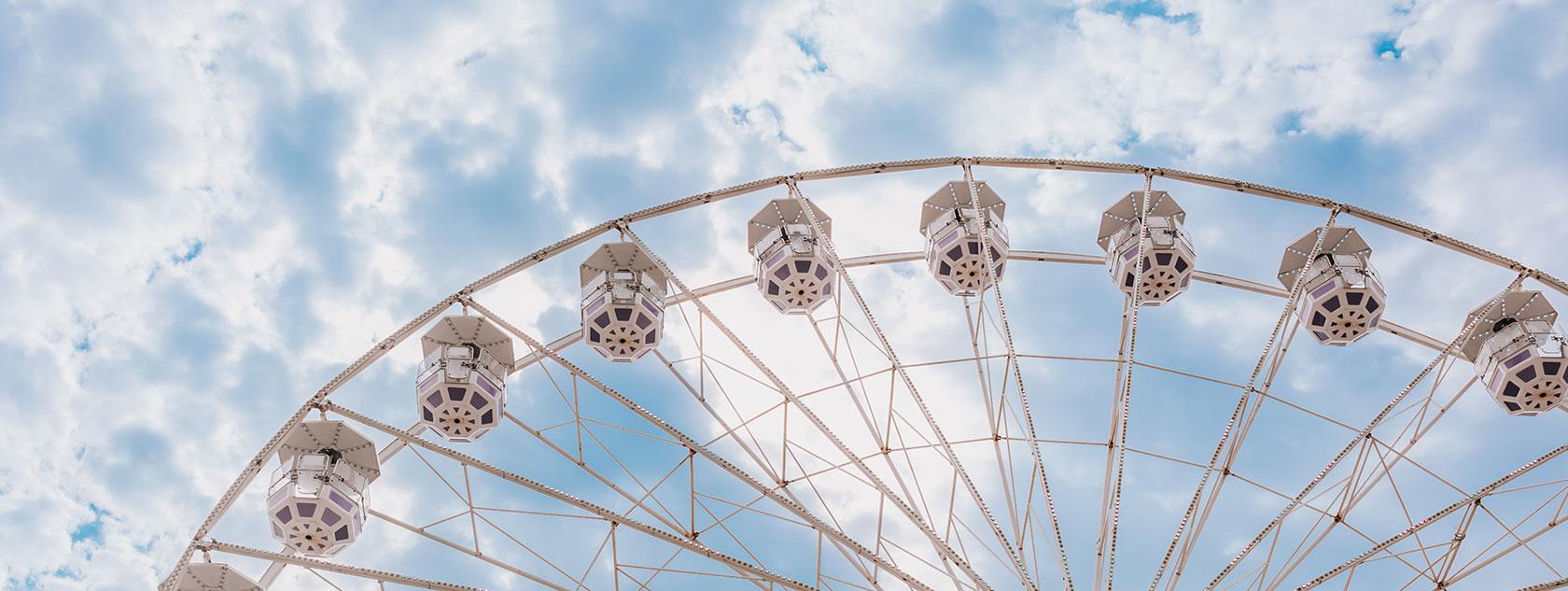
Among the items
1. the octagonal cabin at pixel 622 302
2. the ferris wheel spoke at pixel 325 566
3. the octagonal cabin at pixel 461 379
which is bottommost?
the ferris wheel spoke at pixel 325 566

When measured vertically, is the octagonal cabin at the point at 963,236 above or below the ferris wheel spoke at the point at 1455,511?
above

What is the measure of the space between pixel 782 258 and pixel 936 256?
10.4 ft

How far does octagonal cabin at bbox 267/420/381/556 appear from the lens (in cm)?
2266

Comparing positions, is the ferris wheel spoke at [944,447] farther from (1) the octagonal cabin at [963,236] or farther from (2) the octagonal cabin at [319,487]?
(2) the octagonal cabin at [319,487]

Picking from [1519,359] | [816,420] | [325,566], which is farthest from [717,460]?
[1519,359]

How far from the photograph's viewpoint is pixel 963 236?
78.9 feet

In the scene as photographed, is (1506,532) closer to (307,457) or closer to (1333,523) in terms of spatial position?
(1333,523)

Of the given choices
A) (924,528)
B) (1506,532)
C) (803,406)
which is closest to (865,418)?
(803,406)

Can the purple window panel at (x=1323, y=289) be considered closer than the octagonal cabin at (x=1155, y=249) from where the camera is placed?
Yes

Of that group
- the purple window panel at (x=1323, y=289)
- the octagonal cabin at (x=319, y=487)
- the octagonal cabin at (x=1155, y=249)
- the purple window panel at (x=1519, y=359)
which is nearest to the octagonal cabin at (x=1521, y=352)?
the purple window panel at (x=1519, y=359)

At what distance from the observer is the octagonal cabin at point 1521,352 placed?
23.5 m

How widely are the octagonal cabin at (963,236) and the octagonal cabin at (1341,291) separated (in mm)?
6196

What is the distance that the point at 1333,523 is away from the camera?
2464 centimetres

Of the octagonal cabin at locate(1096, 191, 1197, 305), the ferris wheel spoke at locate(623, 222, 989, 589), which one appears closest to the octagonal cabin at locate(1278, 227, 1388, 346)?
the octagonal cabin at locate(1096, 191, 1197, 305)
